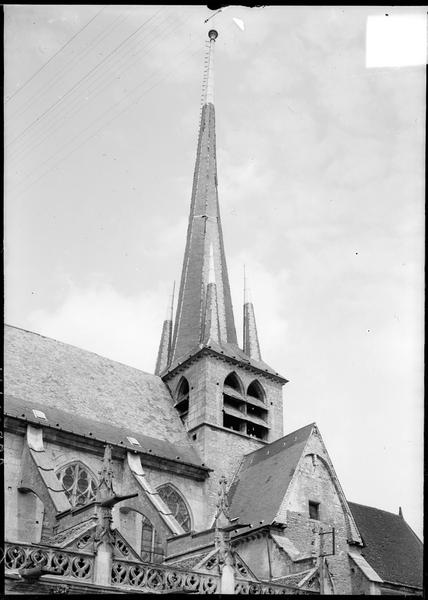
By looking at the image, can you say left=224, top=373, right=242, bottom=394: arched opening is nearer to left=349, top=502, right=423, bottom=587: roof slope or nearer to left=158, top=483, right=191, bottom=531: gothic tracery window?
left=158, top=483, right=191, bottom=531: gothic tracery window

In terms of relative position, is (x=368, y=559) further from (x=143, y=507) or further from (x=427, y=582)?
(x=427, y=582)

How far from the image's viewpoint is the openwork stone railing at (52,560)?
1495 cm

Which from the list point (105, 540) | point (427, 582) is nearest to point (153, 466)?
point (105, 540)

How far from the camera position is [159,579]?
16.9 m

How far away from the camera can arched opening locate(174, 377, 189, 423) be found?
2891 cm

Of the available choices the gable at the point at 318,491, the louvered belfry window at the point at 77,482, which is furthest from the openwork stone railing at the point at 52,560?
the gable at the point at 318,491

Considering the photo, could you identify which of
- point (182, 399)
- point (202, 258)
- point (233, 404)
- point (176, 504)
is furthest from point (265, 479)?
point (202, 258)

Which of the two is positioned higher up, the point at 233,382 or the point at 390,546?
the point at 233,382

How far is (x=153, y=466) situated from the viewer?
24219 millimetres

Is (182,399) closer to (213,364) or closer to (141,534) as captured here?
(213,364)

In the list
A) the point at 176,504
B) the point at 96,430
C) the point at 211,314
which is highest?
the point at 211,314

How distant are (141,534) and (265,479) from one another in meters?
4.31

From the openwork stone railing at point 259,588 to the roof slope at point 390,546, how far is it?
6690mm

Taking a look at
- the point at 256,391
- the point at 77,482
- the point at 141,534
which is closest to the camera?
the point at 77,482
